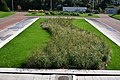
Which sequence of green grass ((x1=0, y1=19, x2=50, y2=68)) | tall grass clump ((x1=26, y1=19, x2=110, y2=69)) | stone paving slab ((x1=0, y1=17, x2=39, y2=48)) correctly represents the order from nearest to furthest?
tall grass clump ((x1=26, y1=19, x2=110, y2=69)) < green grass ((x1=0, y1=19, x2=50, y2=68)) < stone paving slab ((x1=0, y1=17, x2=39, y2=48))

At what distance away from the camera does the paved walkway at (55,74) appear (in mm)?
9875

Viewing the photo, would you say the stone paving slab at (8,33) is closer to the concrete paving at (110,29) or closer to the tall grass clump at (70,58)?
the tall grass clump at (70,58)

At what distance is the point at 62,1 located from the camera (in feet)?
298

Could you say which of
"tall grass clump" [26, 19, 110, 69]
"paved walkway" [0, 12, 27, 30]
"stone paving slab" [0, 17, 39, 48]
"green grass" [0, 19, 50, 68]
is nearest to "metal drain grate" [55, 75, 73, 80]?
"tall grass clump" [26, 19, 110, 69]

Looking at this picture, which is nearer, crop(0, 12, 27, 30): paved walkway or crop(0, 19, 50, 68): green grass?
crop(0, 19, 50, 68): green grass

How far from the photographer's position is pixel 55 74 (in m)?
10.2

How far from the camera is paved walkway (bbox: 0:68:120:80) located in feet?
32.4

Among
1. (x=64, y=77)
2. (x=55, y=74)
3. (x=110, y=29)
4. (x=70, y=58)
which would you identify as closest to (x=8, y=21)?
(x=110, y=29)

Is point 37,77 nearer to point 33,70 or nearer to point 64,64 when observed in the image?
point 33,70

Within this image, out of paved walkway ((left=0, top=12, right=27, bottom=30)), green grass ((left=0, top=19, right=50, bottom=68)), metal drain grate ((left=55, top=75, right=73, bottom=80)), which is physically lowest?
metal drain grate ((left=55, top=75, right=73, bottom=80))

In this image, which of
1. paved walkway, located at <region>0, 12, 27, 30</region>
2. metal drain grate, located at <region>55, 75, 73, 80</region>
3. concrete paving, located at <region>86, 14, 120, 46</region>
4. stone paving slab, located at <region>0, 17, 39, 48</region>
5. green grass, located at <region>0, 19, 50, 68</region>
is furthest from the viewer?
paved walkway, located at <region>0, 12, 27, 30</region>

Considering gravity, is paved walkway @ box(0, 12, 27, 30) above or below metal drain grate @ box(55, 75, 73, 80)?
above

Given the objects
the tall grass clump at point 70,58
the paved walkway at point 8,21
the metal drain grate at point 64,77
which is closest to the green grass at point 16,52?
the tall grass clump at point 70,58

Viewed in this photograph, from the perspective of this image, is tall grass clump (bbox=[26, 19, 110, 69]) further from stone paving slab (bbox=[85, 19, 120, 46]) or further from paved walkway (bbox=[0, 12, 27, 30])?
paved walkway (bbox=[0, 12, 27, 30])
